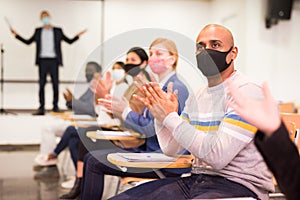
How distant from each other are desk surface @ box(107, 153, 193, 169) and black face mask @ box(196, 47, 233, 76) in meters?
0.43

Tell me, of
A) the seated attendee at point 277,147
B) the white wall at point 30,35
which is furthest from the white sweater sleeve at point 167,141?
the white wall at point 30,35

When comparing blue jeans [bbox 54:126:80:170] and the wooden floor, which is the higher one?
blue jeans [bbox 54:126:80:170]

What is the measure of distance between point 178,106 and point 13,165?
12.0 feet

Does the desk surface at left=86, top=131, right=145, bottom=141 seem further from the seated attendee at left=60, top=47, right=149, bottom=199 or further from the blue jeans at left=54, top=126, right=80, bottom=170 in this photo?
the blue jeans at left=54, top=126, right=80, bottom=170

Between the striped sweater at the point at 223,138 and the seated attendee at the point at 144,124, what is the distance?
113mm

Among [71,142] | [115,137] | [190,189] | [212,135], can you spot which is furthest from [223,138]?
[71,142]

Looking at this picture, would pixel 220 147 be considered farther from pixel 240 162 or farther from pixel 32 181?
pixel 32 181

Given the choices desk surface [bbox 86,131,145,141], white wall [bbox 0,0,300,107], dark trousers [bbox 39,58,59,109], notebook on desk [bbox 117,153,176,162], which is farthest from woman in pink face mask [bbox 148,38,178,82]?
dark trousers [bbox 39,58,59,109]

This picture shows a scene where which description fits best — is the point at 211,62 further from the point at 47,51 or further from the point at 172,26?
the point at 172,26

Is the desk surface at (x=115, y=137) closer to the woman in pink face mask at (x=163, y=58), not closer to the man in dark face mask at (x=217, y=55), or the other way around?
the woman in pink face mask at (x=163, y=58)

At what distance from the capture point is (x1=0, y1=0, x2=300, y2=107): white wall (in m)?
6.60

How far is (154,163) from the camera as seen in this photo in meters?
1.72

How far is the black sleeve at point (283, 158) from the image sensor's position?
90 centimetres

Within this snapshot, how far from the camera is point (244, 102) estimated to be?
3.14 feet
